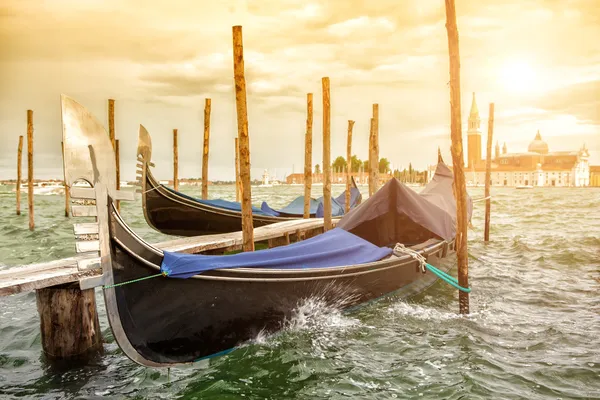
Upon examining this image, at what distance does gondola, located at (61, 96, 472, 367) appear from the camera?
9.02ft

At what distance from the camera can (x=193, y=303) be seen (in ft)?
10.5

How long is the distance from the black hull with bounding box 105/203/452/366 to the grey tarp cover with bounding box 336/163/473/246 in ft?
6.22

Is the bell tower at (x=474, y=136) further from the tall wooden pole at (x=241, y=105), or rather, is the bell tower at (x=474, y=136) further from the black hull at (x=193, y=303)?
the black hull at (x=193, y=303)

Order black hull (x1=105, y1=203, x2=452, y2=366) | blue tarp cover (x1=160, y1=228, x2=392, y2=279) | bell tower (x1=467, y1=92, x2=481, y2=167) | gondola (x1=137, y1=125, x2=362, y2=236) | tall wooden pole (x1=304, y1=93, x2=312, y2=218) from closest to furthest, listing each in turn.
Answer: black hull (x1=105, y1=203, x2=452, y2=366), blue tarp cover (x1=160, y1=228, x2=392, y2=279), gondola (x1=137, y1=125, x2=362, y2=236), tall wooden pole (x1=304, y1=93, x2=312, y2=218), bell tower (x1=467, y1=92, x2=481, y2=167)

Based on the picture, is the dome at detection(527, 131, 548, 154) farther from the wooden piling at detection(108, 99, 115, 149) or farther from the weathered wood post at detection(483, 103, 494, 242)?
the wooden piling at detection(108, 99, 115, 149)

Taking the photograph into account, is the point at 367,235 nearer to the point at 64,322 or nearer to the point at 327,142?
the point at 327,142

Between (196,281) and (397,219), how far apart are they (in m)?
3.51

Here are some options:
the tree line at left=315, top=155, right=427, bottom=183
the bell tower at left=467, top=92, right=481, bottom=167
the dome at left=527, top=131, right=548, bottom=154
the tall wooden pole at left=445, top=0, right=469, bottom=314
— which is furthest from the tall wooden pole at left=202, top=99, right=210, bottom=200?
the dome at left=527, top=131, right=548, bottom=154

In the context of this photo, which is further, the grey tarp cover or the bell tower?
the bell tower

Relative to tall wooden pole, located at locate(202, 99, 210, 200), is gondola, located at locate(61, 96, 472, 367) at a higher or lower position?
lower

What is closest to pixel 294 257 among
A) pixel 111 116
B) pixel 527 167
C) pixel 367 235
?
pixel 367 235

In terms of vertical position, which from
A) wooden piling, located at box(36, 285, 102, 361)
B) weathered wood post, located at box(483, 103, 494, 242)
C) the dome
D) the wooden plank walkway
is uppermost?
the dome

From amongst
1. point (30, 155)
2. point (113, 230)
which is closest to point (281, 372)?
point (113, 230)

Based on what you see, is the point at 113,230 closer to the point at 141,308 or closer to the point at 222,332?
the point at 141,308
